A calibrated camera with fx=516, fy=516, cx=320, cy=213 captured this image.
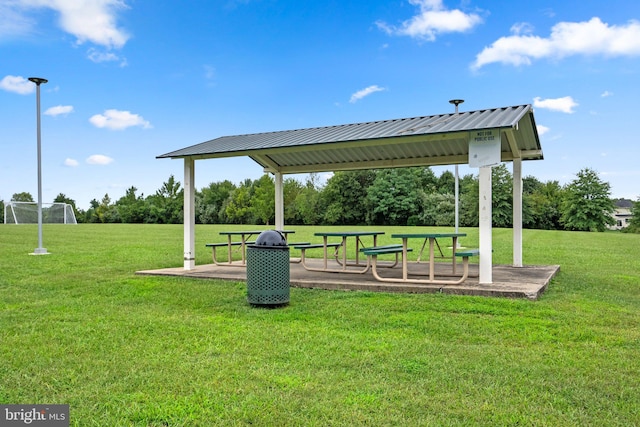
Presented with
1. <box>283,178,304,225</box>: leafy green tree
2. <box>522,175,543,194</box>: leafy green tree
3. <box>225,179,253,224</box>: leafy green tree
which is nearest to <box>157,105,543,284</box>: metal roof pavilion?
<box>283,178,304,225</box>: leafy green tree

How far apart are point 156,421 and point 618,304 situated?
6.69 meters

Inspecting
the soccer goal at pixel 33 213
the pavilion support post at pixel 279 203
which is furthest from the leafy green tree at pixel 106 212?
the pavilion support post at pixel 279 203

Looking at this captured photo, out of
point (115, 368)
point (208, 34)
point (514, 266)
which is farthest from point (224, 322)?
point (208, 34)

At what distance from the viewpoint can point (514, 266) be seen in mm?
10844

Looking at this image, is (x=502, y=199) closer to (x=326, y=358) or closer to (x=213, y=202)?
(x=213, y=202)

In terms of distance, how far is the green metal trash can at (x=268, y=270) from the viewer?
6.89 meters

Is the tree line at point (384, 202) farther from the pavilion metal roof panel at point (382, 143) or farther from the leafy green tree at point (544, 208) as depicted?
the pavilion metal roof panel at point (382, 143)

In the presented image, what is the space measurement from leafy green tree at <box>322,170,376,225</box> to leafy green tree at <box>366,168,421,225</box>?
1706 mm

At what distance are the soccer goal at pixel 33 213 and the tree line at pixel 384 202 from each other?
27.2 feet

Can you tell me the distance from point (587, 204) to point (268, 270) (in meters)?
58.5

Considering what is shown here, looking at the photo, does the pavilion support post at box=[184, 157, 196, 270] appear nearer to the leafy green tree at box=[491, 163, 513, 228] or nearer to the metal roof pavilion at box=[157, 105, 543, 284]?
the metal roof pavilion at box=[157, 105, 543, 284]

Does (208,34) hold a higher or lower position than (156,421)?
higher

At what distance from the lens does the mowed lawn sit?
348 cm

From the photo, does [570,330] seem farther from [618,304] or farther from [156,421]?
[156,421]
